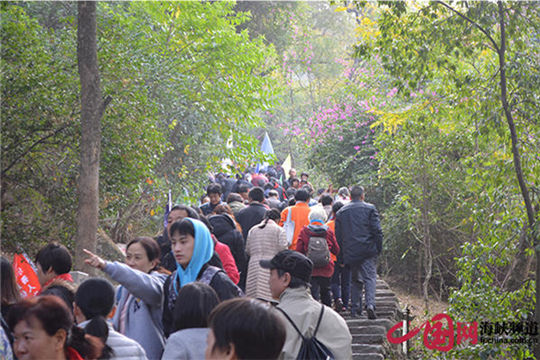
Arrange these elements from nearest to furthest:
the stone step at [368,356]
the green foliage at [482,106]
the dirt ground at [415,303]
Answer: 1. the green foliage at [482,106]
2. the stone step at [368,356]
3. the dirt ground at [415,303]

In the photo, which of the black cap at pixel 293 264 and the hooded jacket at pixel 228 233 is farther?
the hooded jacket at pixel 228 233

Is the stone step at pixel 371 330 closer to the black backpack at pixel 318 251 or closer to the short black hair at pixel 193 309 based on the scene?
the black backpack at pixel 318 251

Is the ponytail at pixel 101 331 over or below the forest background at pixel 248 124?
below

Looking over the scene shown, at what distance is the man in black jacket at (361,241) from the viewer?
10.5 meters

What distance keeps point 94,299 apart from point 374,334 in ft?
20.8

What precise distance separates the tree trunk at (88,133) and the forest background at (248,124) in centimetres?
25

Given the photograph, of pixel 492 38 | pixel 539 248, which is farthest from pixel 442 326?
pixel 492 38

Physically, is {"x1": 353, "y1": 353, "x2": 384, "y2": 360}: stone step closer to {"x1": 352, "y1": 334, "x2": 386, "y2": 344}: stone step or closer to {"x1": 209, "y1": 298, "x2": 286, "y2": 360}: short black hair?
{"x1": 352, "y1": 334, "x2": 386, "y2": 344}: stone step

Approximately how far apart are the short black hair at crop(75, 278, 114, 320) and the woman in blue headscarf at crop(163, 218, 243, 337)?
2.73 feet

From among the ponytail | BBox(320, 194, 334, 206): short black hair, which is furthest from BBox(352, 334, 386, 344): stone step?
the ponytail

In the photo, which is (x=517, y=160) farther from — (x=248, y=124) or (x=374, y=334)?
(x=248, y=124)

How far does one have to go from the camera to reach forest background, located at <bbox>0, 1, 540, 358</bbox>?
8.27 metres

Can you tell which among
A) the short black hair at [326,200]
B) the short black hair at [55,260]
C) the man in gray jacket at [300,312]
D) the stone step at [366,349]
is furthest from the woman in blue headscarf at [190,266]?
the short black hair at [326,200]

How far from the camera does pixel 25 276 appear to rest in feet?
25.1
